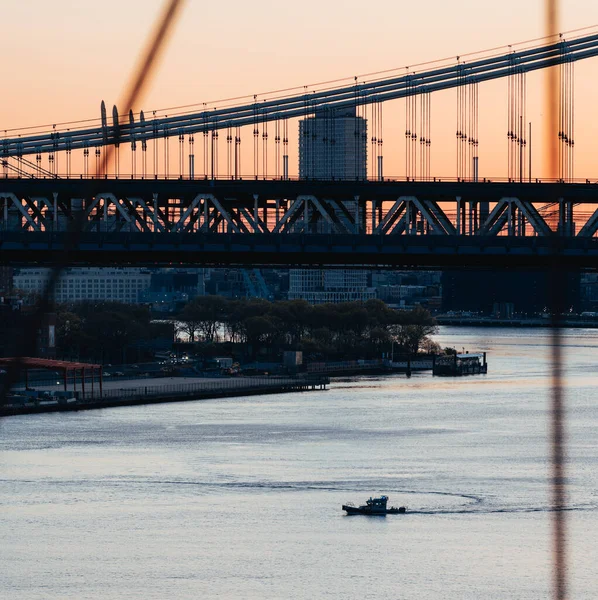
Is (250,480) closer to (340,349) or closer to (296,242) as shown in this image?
(296,242)

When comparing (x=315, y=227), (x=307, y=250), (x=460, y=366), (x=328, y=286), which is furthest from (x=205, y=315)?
(x=328, y=286)

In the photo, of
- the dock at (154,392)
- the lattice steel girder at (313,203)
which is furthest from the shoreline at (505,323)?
the lattice steel girder at (313,203)

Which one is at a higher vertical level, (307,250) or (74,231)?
(307,250)

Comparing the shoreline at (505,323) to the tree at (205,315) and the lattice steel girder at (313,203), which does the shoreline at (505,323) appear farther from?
the lattice steel girder at (313,203)

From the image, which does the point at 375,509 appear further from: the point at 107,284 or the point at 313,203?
the point at 107,284

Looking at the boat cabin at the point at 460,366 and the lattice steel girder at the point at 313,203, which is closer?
the lattice steel girder at the point at 313,203

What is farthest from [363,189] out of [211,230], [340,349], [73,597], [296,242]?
[340,349]

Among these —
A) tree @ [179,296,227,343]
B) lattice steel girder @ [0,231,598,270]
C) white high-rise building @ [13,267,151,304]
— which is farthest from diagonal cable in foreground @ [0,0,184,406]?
white high-rise building @ [13,267,151,304]
